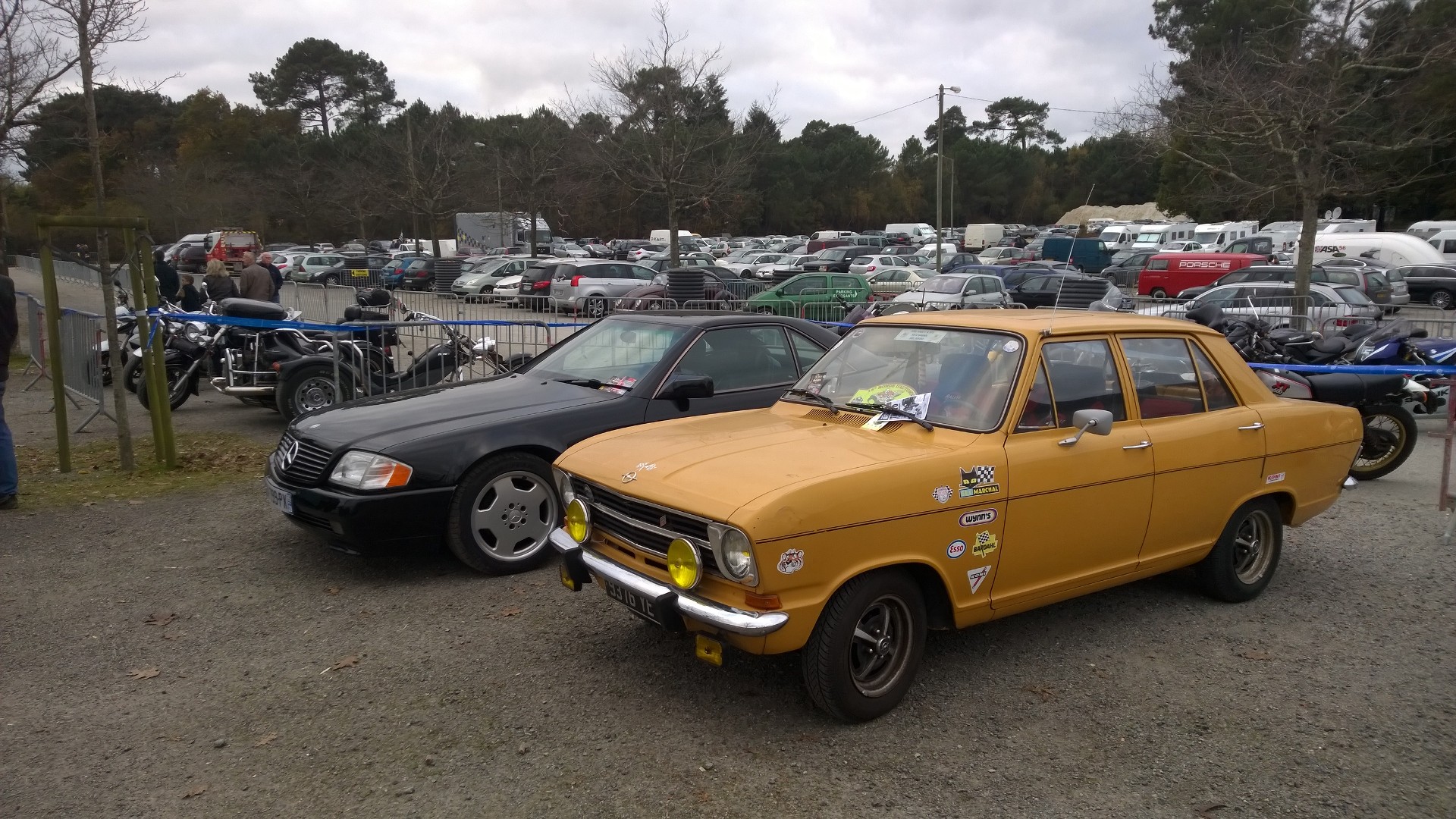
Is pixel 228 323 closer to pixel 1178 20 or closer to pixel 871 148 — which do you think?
pixel 1178 20

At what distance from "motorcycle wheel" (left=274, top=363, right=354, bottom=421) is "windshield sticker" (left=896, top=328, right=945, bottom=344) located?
6.93 m

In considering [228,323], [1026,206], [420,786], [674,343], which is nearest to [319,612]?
[420,786]

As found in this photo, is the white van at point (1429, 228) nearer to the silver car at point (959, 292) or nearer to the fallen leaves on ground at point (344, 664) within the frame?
the silver car at point (959, 292)

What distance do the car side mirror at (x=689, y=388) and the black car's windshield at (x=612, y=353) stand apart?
308mm

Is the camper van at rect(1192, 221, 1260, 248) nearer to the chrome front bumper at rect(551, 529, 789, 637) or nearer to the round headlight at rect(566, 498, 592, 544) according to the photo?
the round headlight at rect(566, 498, 592, 544)

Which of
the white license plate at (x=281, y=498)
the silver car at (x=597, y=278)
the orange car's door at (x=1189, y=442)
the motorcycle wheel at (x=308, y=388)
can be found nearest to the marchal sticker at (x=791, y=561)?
the orange car's door at (x=1189, y=442)

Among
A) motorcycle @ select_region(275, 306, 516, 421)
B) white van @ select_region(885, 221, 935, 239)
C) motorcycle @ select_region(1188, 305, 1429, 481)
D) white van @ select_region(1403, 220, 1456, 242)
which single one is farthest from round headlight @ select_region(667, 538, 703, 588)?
white van @ select_region(885, 221, 935, 239)

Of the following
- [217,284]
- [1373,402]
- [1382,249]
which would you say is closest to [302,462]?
[1373,402]

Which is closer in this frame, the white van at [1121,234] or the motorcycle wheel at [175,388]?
the motorcycle wheel at [175,388]

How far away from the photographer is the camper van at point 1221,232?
156 ft

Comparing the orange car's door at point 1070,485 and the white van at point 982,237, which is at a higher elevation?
the white van at point 982,237

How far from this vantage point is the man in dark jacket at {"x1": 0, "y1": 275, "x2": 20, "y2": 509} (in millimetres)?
7359

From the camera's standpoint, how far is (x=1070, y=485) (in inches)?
179

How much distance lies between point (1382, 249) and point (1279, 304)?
2178 centimetres
